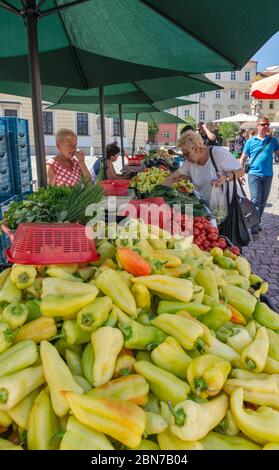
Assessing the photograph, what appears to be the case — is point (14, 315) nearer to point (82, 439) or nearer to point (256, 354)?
point (82, 439)

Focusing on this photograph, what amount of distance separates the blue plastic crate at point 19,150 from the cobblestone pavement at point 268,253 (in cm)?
367

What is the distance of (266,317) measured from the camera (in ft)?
6.05

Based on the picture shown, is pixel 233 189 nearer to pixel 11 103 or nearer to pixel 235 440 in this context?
pixel 235 440

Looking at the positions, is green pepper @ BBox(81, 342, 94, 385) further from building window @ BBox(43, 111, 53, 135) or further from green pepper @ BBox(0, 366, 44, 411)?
building window @ BBox(43, 111, 53, 135)

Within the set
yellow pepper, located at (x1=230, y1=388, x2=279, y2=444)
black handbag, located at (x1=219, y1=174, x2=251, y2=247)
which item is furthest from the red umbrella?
yellow pepper, located at (x1=230, y1=388, x2=279, y2=444)

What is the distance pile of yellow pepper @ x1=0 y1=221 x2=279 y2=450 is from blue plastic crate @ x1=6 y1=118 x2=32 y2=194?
4.15 m

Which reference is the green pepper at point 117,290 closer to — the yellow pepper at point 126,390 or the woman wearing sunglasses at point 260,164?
the yellow pepper at point 126,390

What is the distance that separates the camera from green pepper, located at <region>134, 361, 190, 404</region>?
1.32 meters

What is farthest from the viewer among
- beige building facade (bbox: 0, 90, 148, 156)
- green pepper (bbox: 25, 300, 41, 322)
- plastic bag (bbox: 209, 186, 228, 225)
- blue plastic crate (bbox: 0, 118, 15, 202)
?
beige building facade (bbox: 0, 90, 148, 156)

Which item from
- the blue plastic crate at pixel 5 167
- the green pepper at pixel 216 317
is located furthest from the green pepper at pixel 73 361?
the blue plastic crate at pixel 5 167

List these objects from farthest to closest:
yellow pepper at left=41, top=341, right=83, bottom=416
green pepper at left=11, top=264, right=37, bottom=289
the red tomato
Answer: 1. the red tomato
2. green pepper at left=11, top=264, right=37, bottom=289
3. yellow pepper at left=41, top=341, right=83, bottom=416

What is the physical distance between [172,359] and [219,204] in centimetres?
310

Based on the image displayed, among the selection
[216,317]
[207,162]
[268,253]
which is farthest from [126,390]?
[268,253]

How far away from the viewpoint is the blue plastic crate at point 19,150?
5.64 meters
